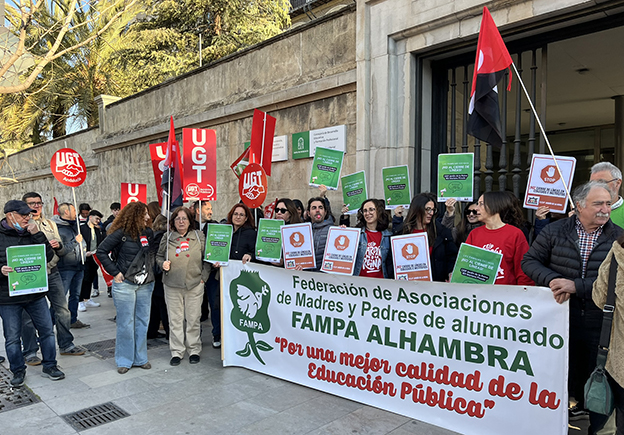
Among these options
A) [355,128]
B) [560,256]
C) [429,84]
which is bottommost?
[560,256]

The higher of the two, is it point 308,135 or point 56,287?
point 308,135

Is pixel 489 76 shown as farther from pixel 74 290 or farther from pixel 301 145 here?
pixel 74 290

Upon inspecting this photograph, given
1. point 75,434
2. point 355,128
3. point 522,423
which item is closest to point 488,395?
point 522,423

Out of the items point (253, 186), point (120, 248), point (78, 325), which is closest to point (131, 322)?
point (120, 248)

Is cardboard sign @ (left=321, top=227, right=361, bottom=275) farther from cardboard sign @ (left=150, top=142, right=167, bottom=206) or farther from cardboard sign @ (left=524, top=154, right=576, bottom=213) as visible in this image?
Answer: cardboard sign @ (left=150, top=142, right=167, bottom=206)

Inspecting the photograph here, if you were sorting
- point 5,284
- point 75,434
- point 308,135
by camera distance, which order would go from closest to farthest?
point 75,434
point 5,284
point 308,135

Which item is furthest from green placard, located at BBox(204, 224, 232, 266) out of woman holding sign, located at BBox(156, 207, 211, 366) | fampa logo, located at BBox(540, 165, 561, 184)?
fampa logo, located at BBox(540, 165, 561, 184)

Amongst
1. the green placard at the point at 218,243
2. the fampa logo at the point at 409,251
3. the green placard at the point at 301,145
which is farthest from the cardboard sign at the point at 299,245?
the green placard at the point at 301,145

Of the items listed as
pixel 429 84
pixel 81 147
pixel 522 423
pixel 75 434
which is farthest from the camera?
pixel 81 147

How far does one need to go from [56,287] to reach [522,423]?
5.09 metres

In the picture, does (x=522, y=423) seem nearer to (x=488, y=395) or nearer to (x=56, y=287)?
(x=488, y=395)

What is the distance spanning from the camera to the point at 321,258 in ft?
17.2

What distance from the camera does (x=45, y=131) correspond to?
23.3 meters

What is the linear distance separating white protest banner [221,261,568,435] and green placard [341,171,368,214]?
4.43 ft
